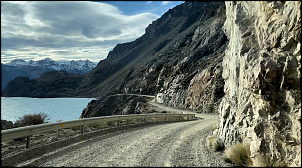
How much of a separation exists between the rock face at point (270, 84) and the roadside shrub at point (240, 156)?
0.87 feet

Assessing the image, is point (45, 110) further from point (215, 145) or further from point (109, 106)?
point (215, 145)

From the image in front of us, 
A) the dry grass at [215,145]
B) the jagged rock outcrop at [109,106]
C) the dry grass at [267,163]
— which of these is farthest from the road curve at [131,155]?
the jagged rock outcrop at [109,106]

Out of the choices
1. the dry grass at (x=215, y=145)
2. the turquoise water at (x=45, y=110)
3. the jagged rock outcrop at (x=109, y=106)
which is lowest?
the turquoise water at (x=45, y=110)

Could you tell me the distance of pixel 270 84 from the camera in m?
6.09

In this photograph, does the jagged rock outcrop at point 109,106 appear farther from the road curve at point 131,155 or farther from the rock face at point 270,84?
the rock face at point 270,84

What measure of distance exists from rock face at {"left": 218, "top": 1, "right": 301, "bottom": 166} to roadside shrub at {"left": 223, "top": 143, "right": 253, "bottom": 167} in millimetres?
264

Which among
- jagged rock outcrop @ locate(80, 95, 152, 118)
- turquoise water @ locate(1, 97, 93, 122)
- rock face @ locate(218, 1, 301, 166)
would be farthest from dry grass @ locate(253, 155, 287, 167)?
jagged rock outcrop @ locate(80, 95, 152, 118)

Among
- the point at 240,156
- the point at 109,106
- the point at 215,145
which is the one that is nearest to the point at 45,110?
the point at 109,106

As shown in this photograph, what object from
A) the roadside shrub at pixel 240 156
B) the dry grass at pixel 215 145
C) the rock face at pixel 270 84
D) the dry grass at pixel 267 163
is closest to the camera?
the dry grass at pixel 267 163

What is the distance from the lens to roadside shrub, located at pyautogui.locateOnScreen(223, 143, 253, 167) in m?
6.39

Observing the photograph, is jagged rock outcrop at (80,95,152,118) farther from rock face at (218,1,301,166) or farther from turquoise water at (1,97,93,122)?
rock face at (218,1,301,166)

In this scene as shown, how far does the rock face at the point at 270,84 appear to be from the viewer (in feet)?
18.3

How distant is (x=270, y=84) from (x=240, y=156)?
2100 millimetres

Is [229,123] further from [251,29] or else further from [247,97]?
[251,29]
